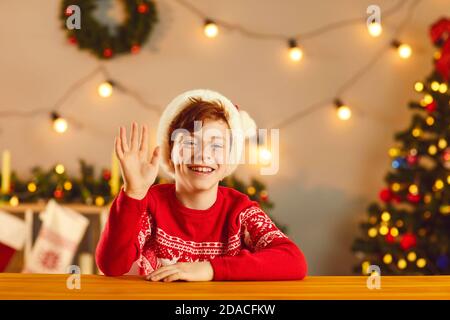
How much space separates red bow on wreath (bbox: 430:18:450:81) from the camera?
139 inches

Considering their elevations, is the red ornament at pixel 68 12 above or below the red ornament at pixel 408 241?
above

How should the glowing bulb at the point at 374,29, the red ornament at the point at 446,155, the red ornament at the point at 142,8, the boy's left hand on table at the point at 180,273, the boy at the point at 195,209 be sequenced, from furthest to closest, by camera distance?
the glowing bulb at the point at 374,29, the red ornament at the point at 142,8, the red ornament at the point at 446,155, the boy at the point at 195,209, the boy's left hand on table at the point at 180,273

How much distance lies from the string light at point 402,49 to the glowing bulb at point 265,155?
0.94 meters

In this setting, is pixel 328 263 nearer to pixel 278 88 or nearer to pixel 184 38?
pixel 278 88

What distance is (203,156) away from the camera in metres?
1.37

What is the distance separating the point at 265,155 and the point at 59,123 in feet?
3.93

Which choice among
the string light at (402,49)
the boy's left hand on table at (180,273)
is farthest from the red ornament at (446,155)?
the boy's left hand on table at (180,273)

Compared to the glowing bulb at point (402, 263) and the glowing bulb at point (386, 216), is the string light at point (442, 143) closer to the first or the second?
the glowing bulb at point (386, 216)

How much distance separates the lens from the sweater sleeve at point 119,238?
3.95 feet

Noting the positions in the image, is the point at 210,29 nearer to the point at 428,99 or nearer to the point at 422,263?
the point at 428,99

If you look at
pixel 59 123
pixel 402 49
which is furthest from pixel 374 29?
pixel 59 123

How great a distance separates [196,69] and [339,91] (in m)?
0.84

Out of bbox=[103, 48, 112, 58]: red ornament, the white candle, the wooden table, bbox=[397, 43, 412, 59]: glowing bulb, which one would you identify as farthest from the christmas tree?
the wooden table
